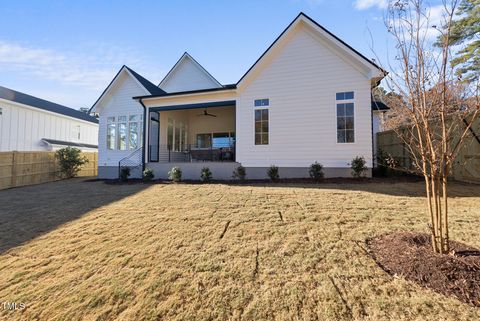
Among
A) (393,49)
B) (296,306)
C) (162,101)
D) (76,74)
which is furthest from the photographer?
(76,74)

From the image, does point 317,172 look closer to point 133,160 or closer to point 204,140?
point 204,140

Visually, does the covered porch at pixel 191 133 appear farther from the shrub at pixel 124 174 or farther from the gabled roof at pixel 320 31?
the gabled roof at pixel 320 31


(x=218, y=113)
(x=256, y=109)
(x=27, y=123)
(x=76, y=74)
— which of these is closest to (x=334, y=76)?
(x=256, y=109)

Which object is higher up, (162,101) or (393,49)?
(162,101)

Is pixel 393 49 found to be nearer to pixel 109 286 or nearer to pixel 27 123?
pixel 109 286

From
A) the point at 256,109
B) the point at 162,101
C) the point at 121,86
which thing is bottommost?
the point at 256,109

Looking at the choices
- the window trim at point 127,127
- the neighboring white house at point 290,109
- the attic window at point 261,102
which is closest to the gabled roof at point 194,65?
the neighboring white house at point 290,109

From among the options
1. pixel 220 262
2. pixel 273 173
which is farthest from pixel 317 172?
pixel 220 262

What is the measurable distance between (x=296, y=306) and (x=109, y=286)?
7.48 ft

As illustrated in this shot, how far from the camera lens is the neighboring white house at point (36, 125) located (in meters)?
18.1

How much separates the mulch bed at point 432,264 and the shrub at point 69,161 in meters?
17.4

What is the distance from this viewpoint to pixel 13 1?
9.07 meters

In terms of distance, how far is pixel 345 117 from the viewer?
1008 centimetres

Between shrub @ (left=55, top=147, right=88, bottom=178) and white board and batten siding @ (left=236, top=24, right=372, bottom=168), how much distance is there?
11626 millimetres
